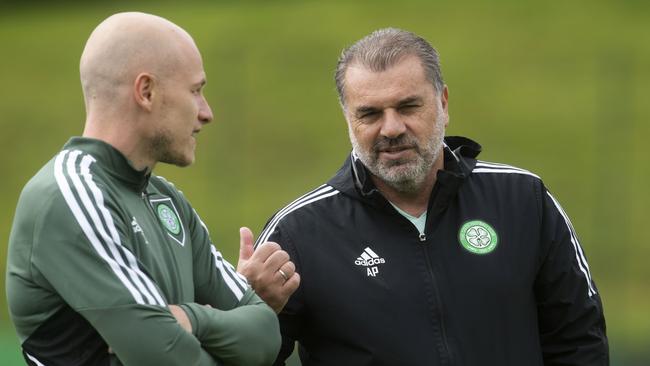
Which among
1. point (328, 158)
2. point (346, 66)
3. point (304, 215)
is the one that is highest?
point (346, 66)

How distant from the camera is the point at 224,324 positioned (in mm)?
2510

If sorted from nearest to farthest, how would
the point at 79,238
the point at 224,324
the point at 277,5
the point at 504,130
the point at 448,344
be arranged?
the point at 79,238 < the point at 224,324 < the point at 448,344 < the point at 504,130 < the point at 277,5

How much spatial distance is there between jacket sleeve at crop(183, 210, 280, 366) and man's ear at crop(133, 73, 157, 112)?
394 millimetres

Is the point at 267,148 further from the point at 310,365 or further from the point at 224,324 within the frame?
the point at 224,324

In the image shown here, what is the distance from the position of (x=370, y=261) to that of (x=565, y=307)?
0.60m

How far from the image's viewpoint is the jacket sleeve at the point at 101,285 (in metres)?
2.31

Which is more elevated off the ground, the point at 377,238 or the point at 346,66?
the point at 346,66

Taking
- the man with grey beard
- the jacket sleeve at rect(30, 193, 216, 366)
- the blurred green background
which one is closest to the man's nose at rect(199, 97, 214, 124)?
the jacket sleeve at rect(30, 193, 216, 366)

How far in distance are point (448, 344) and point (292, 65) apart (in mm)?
5204

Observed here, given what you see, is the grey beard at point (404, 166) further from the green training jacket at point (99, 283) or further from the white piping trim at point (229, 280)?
the green training jacket at point (99, 283)

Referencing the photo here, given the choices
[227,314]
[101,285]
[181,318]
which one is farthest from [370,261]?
[101,285]

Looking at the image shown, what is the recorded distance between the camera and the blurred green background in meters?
7.32

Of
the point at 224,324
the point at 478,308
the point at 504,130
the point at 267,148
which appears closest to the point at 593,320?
the point at 478,308

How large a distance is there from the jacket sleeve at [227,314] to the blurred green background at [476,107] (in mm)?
4739
